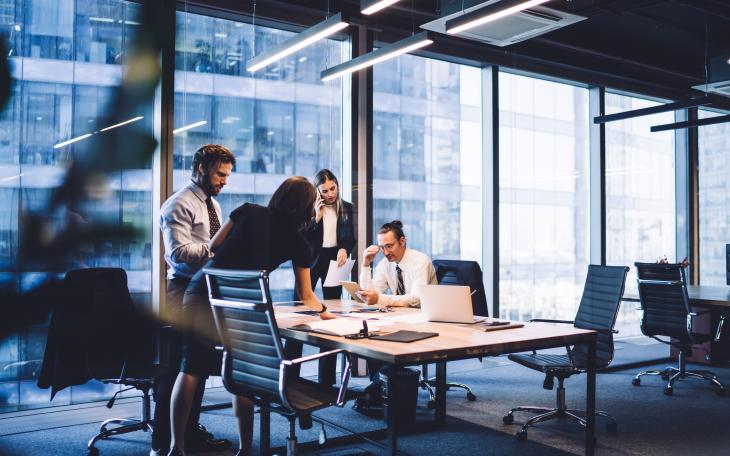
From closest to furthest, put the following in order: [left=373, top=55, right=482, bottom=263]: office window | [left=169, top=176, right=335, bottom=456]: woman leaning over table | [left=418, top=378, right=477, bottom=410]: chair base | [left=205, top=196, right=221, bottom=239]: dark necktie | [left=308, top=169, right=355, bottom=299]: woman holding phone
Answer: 1. [left=169, top=176, right=335, bottom=456]: woman leaning over table
2. [left=205, top=196, right=221, bottom=239]: dark necktie
3. [left=418, top=378, right=477, bottom=410]: chair base
4. [left=308, top=169, right=355, bottom=299]: woman holding phone
5. [left=373, top=55, right=482, bottom=263]: office window

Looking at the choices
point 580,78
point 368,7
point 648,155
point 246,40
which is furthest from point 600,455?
point 648,155

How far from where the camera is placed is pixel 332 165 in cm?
538

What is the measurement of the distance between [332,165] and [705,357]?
12.2ft

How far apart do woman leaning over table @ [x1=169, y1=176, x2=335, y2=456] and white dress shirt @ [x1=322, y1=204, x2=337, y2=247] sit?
1488 mm

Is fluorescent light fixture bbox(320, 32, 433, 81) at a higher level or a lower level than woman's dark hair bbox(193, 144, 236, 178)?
higher

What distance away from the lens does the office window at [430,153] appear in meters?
5.65

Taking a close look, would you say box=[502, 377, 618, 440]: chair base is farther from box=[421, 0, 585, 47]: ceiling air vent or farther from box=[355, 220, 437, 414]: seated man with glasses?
box=[421, 0, 585, 47]: ceiling air vent

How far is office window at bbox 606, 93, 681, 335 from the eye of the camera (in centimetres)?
717

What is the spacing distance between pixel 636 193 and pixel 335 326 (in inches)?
226

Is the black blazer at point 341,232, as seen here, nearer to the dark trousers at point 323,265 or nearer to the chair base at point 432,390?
the dark trousers at point 323,265

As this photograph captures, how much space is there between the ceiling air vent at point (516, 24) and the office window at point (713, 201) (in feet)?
14.0

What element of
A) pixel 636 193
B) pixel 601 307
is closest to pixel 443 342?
pixel 601 307

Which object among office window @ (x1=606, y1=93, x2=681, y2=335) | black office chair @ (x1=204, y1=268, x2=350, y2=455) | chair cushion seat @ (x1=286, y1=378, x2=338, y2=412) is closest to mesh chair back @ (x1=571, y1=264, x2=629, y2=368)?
chair cushion seat @ (x1=286, y1=378, x2=338, y2=412)

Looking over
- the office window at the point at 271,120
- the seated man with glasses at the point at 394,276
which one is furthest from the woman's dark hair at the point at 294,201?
the office window at the point at 271,120
